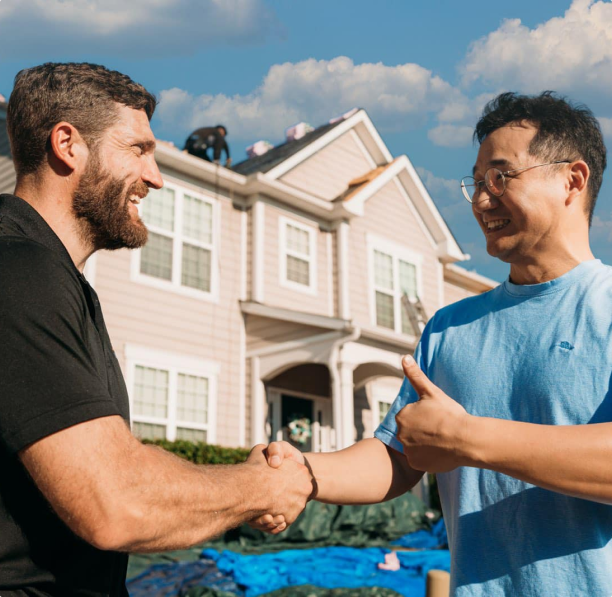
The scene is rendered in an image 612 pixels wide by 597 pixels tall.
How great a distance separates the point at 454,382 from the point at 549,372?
38 centimetres

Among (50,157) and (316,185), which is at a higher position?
(316,185)

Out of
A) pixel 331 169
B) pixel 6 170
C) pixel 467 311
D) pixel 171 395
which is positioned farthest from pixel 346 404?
pixel 467 311

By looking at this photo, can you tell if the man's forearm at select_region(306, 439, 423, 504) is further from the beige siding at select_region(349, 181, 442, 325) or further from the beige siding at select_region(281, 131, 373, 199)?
the beige siding at select_region(281, 131, 373, 199)

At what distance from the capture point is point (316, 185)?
1758 cm

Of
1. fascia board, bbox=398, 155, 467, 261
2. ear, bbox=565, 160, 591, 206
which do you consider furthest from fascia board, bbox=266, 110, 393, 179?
ear, bbox=565, 160, 591, 206

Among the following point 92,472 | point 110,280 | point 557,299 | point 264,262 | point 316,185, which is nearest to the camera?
point 92,472

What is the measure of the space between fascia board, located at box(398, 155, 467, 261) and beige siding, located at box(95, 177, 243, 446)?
5.28m

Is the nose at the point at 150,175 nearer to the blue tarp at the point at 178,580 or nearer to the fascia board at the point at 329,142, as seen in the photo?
the blue tarp at the point at 178,580

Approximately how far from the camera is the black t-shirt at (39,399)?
188 cm

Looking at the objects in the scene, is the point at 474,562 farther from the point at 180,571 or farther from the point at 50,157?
the point at 180,571

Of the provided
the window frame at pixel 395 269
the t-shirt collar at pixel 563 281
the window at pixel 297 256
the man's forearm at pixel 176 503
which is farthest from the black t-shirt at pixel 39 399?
the window frame at pixel 395 269

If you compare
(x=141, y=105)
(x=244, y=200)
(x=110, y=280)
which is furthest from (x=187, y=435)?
(x=141, y=105)

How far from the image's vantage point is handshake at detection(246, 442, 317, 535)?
2801 mm

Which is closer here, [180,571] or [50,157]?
[50,157]
